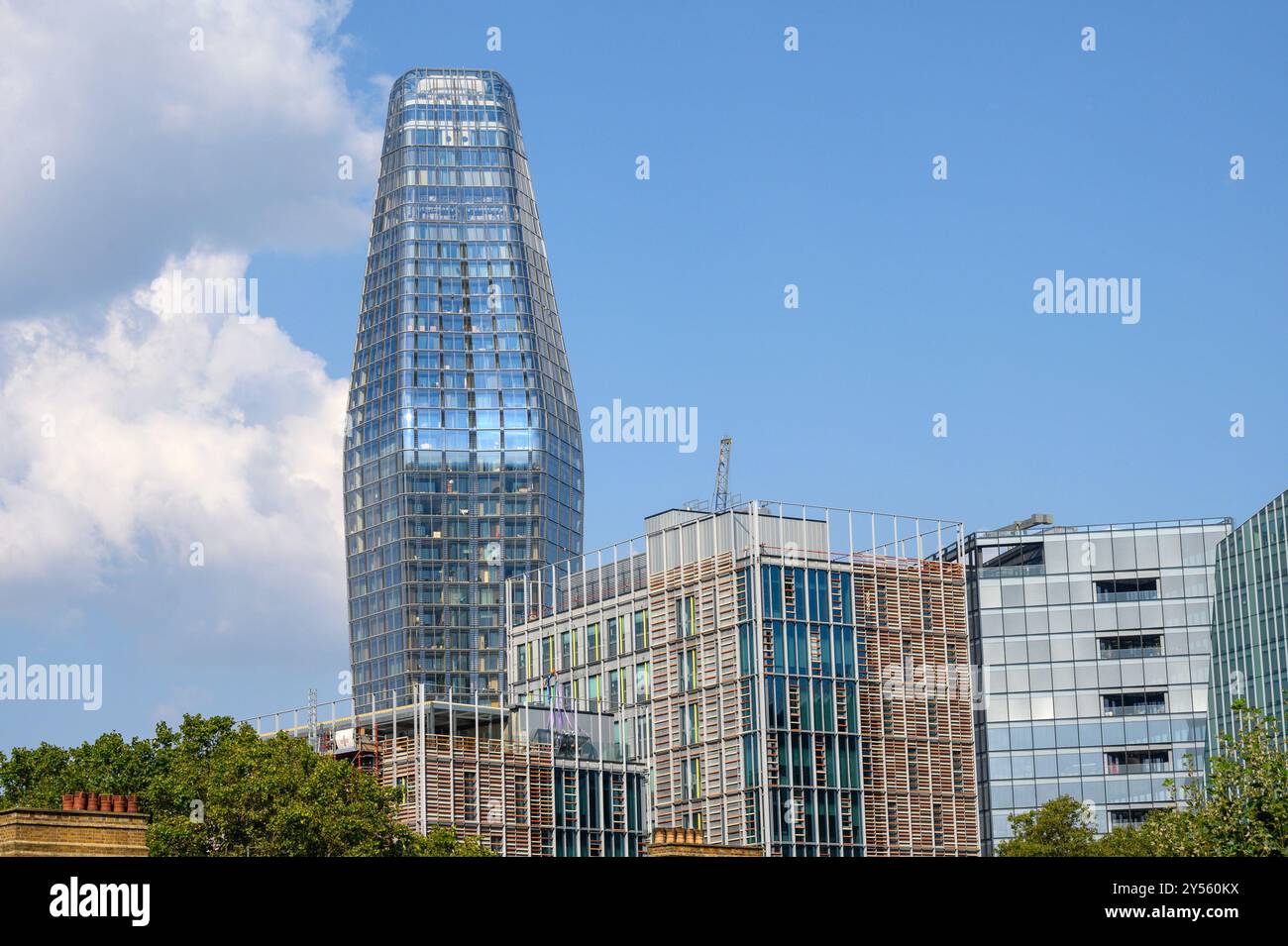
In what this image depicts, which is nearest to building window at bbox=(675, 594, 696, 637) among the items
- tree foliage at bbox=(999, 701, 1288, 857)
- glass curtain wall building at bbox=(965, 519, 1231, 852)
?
glass curtain wall building at bbox=(965, 519, 1231, 852)

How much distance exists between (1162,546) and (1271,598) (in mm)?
20374

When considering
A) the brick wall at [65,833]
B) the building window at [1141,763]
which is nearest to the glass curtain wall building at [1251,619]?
the building window at [1141,763]

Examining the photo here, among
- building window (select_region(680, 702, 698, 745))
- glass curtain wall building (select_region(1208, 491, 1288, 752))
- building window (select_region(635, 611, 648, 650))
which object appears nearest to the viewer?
building window (select_region(680, 702, 698, 745))

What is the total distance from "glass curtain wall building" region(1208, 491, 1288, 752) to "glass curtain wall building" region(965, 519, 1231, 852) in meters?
10.1

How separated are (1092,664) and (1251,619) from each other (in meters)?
18.9

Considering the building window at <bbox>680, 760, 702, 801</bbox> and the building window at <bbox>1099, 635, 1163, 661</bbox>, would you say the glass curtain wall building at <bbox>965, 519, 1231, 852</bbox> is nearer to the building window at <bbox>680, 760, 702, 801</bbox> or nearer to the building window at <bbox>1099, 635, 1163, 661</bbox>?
the building window at <bbox>1099, 635, 1163, 661</bbox>

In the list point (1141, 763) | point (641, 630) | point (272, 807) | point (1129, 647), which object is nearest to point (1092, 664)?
point (1129, 647)

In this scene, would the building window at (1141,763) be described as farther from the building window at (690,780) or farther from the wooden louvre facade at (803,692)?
the building window at (690,780)

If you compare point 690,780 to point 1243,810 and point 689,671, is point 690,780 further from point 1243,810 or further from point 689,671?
point 1243,810

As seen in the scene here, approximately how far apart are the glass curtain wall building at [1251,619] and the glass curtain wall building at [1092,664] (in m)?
10.1

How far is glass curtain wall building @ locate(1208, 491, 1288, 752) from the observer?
443 feet

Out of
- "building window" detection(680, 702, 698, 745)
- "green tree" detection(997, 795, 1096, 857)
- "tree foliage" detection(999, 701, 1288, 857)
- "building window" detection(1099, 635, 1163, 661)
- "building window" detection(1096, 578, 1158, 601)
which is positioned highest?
"building window" detection(1096, 578, 1158, 601)

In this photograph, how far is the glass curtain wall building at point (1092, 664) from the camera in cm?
15300
